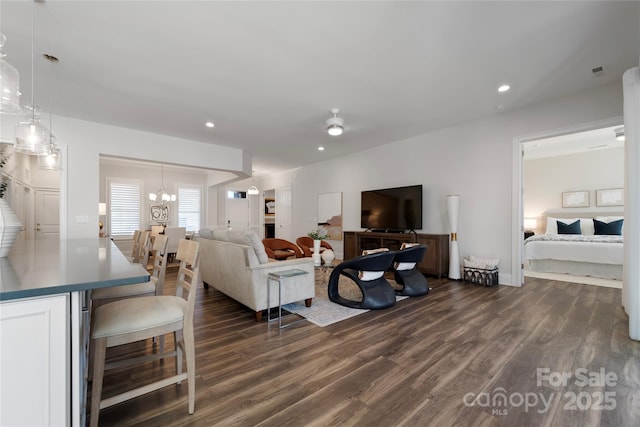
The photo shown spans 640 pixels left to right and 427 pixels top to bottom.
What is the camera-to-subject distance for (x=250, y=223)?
982 cm

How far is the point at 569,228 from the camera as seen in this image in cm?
632

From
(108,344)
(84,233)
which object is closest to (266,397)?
(108,344)

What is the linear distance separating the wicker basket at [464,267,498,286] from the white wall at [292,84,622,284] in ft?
0.62

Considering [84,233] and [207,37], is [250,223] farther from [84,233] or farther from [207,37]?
[207,37]

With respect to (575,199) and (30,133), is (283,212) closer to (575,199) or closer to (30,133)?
(30,133)

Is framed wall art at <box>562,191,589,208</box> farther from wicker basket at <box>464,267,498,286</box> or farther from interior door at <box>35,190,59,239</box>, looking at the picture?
interior door at <box>35,190,59,239</box>

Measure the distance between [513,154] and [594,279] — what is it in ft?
8.96

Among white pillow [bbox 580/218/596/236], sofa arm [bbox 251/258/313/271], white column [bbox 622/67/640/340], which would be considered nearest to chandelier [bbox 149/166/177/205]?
sofa arm [bbox 251/258/313/271]

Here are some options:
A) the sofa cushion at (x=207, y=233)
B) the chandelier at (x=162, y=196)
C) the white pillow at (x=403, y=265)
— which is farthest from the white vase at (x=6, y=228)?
the chandelier at (x=162, y=196)

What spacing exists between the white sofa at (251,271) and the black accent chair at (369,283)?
37cm

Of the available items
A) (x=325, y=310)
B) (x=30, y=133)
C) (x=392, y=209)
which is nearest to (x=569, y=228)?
(x=392, y=209)

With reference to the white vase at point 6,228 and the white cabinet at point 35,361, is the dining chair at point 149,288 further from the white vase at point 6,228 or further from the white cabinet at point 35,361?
the white cabinet at point 35,361

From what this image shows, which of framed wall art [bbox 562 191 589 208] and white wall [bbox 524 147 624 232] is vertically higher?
white wall [bbox 524 147 624 232]

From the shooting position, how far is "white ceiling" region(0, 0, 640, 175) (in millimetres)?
2174
